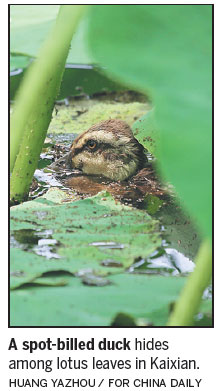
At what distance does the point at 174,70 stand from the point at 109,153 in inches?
110

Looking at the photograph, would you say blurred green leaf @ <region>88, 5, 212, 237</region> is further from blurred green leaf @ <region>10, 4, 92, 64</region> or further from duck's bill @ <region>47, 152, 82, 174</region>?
blurred green leaf @ <region>10, 4, 92, 64</region>

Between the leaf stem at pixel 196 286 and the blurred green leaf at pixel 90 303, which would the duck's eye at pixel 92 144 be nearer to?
the blurred green leaf at pixel 90 303

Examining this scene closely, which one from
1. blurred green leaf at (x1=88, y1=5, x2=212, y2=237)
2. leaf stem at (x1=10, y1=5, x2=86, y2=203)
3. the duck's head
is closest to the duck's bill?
the duck's head

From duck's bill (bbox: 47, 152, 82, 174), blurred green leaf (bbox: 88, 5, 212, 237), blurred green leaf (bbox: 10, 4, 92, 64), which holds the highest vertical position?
blurred green leaf (bbox: 10, 4, 92, 64)

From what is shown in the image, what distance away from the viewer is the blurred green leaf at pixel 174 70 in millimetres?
1331

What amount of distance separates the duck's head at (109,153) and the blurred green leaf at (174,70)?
99.3 inches

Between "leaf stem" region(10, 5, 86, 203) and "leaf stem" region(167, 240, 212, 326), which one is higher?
"leaf stem" region(10, 5, 86, 203)

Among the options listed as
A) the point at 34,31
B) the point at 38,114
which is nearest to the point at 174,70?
the point at 38,114

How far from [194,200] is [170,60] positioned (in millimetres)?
415

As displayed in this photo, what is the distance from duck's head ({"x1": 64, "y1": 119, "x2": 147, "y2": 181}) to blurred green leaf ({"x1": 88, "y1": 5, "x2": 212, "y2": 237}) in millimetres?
2523

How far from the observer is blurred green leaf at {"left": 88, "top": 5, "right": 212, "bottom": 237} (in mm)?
1331

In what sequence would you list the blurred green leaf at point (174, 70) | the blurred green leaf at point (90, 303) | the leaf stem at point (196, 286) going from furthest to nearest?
the blurred green leaf at point (90, 303)
the leaf stem at point (196, 286)
the blurred green leaf at point (174, 70)

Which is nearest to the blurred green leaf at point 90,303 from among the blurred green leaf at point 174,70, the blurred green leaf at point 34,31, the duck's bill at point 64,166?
the blurred green leaf at point 174,70
